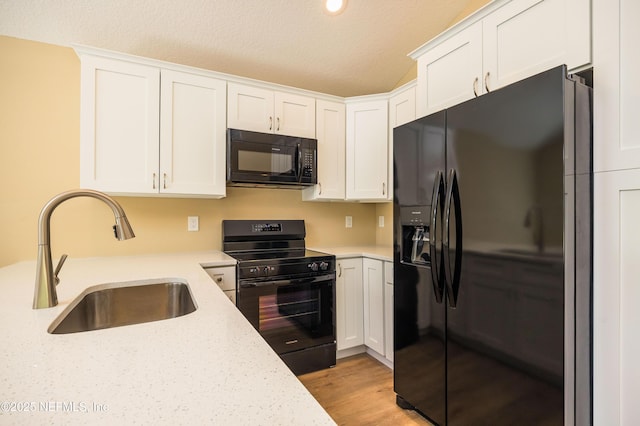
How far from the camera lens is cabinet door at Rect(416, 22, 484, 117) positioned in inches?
64.6

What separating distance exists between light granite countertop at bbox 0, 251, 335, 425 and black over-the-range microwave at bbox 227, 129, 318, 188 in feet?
4.81

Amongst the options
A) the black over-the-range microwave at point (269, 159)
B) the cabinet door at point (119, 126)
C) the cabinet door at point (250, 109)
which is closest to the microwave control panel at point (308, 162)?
the black over-the-range microwave at point (269, 159)

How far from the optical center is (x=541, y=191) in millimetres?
1171

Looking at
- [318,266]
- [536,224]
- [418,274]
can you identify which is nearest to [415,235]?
[418,274]

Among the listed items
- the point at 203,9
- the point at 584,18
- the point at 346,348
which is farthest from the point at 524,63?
the point at 346,348

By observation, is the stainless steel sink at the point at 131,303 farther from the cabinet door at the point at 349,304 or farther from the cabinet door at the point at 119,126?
the cabinet door at the point at 349,304

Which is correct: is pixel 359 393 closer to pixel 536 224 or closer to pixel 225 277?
pixel 225 277

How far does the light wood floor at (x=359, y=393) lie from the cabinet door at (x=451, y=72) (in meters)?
1.92

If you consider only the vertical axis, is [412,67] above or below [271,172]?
above

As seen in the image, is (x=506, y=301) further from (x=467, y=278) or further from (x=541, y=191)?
(x=541, y=191)

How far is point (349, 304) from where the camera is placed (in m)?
2.55

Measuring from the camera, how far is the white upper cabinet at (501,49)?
1256 mm
